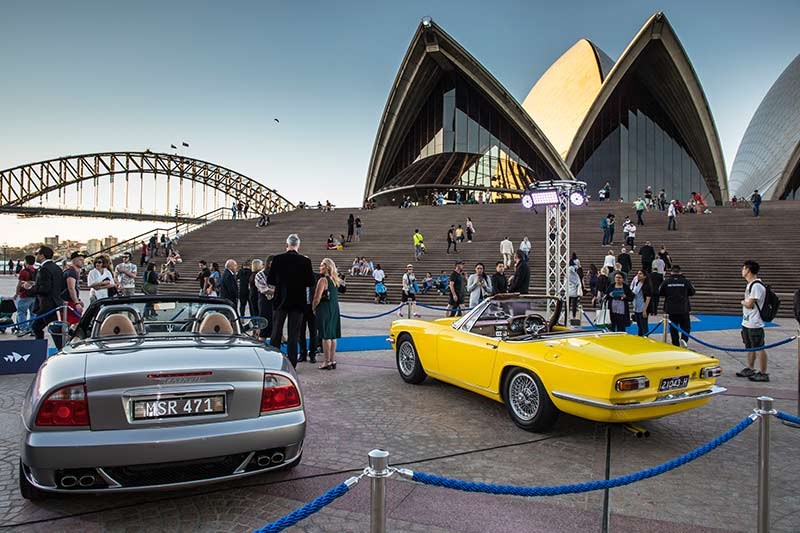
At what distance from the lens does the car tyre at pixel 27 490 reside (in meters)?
3.16

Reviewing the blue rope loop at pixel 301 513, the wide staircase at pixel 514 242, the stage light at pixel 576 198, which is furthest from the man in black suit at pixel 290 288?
the wide staircase at pixel 514 242

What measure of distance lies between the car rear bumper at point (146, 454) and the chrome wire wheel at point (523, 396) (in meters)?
2.65

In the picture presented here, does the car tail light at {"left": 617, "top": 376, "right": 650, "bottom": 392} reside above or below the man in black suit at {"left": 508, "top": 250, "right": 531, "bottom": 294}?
below

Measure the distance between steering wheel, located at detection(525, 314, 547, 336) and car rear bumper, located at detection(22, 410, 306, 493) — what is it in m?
3.62

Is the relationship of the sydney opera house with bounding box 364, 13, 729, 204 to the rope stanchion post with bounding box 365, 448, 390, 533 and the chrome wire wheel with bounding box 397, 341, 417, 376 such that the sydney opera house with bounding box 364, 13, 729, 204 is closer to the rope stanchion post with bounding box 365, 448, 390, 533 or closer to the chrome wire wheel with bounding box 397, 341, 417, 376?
the chrome wire wheel with bounding box 397, 341, 417, 376

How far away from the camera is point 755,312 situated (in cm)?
702

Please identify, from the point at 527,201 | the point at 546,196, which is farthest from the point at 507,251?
the point at 546,196

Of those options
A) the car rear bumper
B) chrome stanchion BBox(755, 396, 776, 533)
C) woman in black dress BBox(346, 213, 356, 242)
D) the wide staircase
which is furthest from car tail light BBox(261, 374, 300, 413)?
woman in black dress BBox(346, 213, 356, 242)

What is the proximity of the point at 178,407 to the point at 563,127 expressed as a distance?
193 feet

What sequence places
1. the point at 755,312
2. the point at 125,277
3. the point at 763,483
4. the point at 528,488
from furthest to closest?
the point at 125,277 → the point at 755,312 → the point at 763,483 → the point at 528,488

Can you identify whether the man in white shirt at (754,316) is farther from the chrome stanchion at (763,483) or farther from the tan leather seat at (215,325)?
the tan leather seat at (215,325)

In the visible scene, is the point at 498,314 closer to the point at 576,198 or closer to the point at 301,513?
the point at 301,513

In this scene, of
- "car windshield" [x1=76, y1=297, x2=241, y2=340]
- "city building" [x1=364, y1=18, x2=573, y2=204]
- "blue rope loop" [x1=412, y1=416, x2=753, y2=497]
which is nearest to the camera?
"blue rope loop" [x1=412, y1=416, x2=753, y2=497]

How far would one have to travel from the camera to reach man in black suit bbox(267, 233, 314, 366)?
7.43 meters
